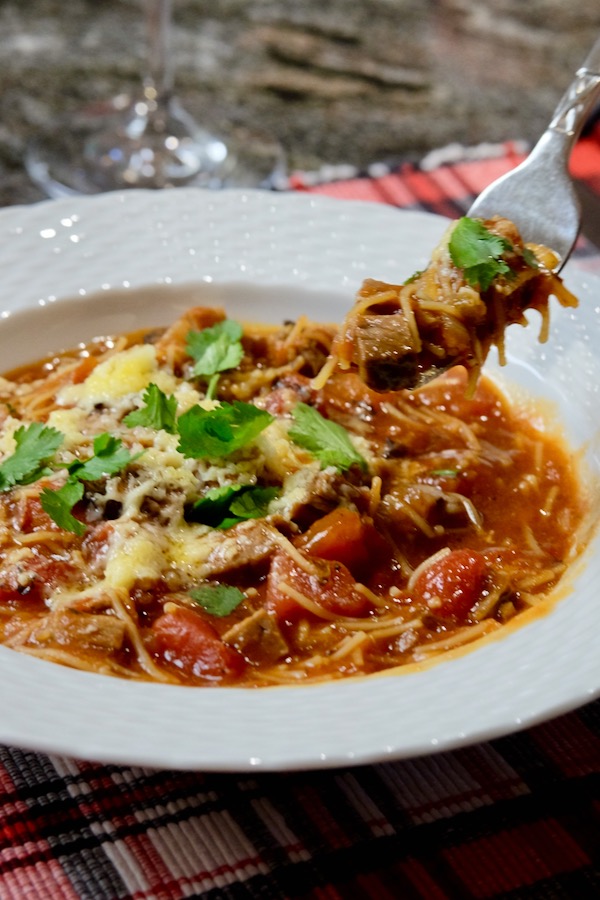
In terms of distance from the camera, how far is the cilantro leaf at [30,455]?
4336mm

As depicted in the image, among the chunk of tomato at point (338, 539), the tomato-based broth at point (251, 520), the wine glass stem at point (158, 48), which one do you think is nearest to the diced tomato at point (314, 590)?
the tomato-based broth at point (251, 520)

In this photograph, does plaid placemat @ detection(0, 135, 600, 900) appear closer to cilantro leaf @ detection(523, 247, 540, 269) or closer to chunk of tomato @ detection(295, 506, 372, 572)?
chunk of tomato @ detection(295, 506, 372, 572)

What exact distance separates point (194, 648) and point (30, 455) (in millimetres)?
1237

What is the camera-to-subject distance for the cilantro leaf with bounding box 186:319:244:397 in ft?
16.5

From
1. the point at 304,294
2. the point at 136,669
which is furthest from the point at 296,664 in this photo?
the point at 304,294

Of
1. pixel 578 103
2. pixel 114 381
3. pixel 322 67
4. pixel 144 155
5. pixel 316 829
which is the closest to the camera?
pixel 316 829

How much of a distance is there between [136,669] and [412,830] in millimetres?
1096

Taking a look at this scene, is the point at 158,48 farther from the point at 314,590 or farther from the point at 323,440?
the point at 314,590

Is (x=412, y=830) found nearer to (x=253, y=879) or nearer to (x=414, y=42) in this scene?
(x=253, y=879)

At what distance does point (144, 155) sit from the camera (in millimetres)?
7582

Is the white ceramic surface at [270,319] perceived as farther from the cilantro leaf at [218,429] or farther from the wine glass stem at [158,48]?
the wine glass stem at [158,48]

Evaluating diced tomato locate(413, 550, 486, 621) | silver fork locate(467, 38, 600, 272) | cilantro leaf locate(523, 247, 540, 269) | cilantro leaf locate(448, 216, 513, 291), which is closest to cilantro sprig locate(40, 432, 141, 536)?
diced tomato locate(413, 550, 486, 621)

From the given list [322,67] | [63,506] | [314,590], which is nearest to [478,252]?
[314,590]

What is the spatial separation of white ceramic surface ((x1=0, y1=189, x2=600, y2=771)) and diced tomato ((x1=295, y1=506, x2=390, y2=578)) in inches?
30.6
